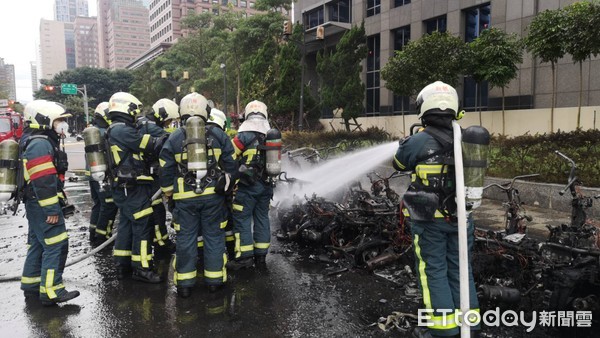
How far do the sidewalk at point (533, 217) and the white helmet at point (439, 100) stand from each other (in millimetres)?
3984

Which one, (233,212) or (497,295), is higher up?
(233,212)

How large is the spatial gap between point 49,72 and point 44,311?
192m

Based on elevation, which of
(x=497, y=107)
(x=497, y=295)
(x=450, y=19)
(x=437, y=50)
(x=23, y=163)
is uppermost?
(x=450, y=19)

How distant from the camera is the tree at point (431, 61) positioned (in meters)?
14.4

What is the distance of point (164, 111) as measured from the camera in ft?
20.1

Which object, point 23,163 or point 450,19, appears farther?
point 450,19

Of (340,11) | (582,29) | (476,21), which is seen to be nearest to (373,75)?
(340,11)

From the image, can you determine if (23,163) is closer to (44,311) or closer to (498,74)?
(44,311)

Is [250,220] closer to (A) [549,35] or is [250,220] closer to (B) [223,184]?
(B) [223,184]

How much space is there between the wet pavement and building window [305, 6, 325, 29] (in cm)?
2686

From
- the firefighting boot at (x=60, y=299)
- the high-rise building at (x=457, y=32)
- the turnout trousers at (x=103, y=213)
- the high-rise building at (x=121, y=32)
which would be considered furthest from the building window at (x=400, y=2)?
the high-rise building at (x=121, y=32)

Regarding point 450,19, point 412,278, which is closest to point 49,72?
point 450,19

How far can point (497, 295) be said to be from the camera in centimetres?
352

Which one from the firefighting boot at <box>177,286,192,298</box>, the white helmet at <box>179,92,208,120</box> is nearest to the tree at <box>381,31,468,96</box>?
the white helmet at <box>179,92,208,120</box>
